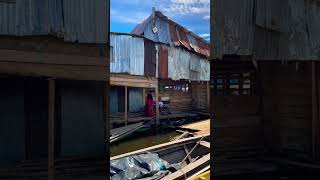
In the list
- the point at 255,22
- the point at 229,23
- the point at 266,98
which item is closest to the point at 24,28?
A: the point at 229,23

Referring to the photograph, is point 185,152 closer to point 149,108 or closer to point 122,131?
point 122,131

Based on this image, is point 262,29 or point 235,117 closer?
point 262,29

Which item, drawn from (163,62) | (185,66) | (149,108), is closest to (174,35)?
(163,62)

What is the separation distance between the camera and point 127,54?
24469 millimetres

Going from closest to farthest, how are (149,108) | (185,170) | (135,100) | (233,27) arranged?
(233,27) < (185,170) < (149,108) < (135,100)

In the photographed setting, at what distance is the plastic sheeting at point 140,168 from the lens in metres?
10.7

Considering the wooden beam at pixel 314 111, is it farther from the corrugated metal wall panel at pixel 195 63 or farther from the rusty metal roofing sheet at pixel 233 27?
the corrugated metal wall panel at pixel 195 63

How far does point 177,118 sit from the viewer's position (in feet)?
90.1

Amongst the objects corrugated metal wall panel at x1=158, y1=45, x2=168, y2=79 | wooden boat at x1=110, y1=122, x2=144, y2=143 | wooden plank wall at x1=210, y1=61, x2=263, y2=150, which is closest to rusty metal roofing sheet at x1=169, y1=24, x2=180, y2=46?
corrugated metal wall panel at x1=158, y1=45, x2=168, y2=79

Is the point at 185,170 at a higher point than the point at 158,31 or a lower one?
lower

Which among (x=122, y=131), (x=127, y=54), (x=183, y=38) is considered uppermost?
(x=183, y=38)

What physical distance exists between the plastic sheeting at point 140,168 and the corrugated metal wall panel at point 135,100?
13.6m

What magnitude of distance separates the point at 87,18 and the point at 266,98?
16.4ft

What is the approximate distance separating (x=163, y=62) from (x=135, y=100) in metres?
3.42
